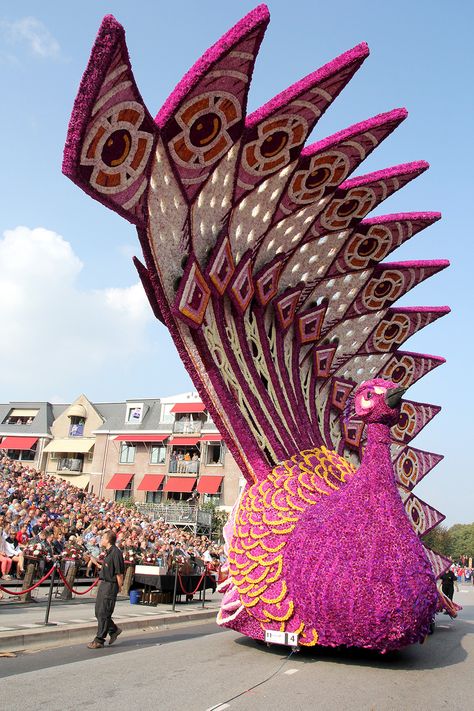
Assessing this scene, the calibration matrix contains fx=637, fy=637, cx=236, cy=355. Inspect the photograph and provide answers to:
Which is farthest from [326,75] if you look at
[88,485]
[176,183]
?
[88,485]

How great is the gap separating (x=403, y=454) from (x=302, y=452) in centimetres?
946

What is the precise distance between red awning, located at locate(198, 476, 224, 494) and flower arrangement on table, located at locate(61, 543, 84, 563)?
22533 mm

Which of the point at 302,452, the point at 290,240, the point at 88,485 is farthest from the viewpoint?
the point at 88,485

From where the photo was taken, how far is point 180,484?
39875 mm

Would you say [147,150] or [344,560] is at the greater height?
[147,150]

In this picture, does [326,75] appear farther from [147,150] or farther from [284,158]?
[147,150]

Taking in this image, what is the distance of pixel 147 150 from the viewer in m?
8.48

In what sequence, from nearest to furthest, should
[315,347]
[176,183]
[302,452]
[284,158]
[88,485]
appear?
[176,183]
[284,158]
[302,452]
[315,347]
[88,485]

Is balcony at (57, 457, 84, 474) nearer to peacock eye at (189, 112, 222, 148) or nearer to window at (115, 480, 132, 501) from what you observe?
window at (115, 480, 132, 501)

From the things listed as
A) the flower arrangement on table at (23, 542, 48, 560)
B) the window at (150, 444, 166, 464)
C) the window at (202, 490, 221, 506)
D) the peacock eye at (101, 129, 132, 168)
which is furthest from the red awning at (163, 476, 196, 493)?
the peacock eye at (101, 129, 132, 168)

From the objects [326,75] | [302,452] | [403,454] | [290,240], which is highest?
[326,75]

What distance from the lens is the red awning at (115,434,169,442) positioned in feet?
137

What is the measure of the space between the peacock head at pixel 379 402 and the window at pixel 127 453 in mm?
34932

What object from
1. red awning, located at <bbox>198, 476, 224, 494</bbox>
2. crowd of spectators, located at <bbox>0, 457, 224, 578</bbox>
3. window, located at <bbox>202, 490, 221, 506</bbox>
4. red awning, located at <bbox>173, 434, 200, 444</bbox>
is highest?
red awning, located at <bbox>173, 434, 200, 444</bbox>
